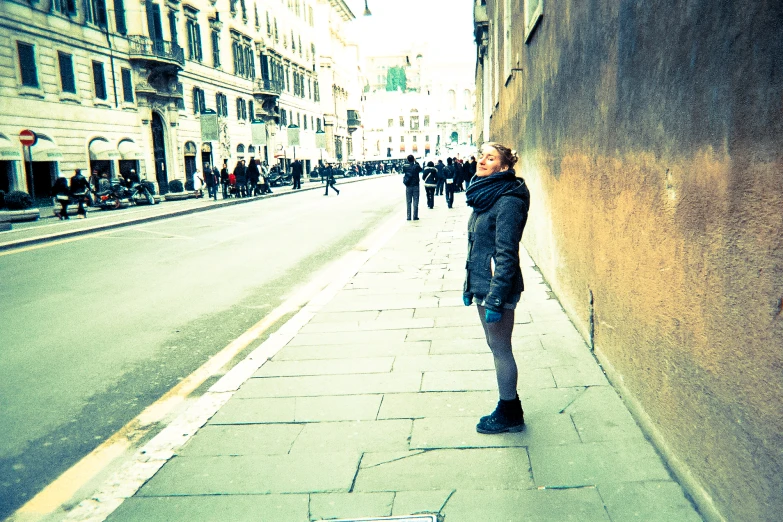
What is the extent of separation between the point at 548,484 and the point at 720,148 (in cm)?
170

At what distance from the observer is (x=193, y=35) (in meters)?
38.2

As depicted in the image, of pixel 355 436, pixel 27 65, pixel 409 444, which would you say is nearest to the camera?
pixel 409 444

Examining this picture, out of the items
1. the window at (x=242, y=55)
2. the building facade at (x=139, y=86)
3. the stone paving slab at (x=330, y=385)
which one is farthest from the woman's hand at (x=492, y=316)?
the window at (x=242, y=55)

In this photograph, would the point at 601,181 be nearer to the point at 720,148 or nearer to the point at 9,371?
the point at 720,148

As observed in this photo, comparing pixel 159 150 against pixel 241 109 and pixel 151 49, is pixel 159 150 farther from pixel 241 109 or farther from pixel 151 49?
pixel 241 109

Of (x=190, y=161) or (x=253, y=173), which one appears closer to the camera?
(x=253, y=173)

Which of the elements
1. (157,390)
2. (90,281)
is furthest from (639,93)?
(90,281)

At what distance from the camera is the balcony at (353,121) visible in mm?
77188

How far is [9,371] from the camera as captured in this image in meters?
5.00

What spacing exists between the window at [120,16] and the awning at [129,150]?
18.5ft

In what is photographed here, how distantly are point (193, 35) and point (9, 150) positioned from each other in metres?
18.5

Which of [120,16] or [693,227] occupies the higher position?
[120,16]

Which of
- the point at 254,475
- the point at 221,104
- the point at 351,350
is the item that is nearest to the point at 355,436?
the point at 254,475

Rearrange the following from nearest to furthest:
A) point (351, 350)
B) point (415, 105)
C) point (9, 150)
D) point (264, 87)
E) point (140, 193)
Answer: point (351, 350) < point (9, 150) < point (140, 193) < point (264, 87) < point (415, 105)
